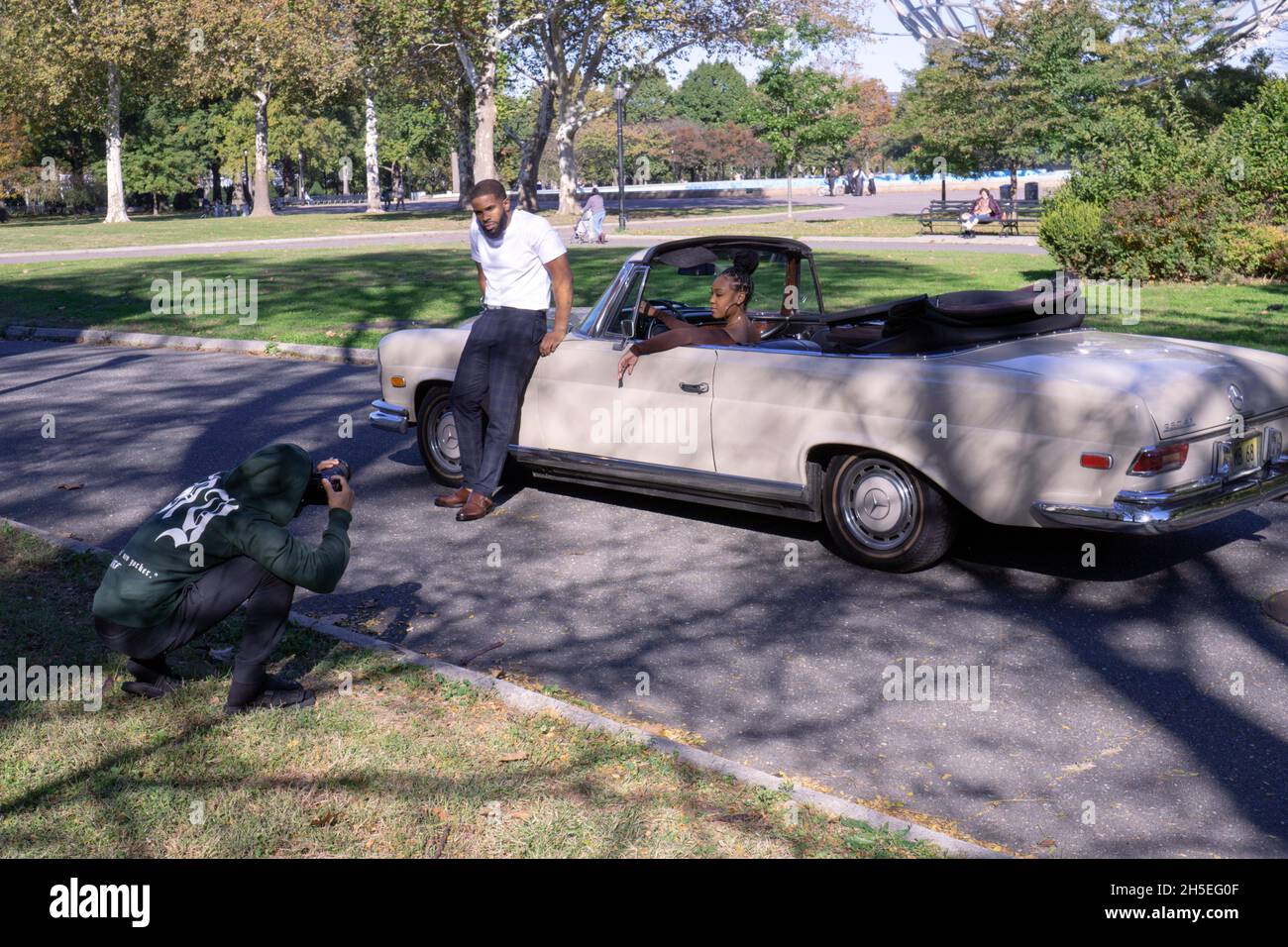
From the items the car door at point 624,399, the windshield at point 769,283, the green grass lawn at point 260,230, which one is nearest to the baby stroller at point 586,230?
the green grass lawn at point 260,230

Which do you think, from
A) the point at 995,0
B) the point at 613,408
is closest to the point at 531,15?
the point at 995,0

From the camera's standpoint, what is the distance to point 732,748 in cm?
457

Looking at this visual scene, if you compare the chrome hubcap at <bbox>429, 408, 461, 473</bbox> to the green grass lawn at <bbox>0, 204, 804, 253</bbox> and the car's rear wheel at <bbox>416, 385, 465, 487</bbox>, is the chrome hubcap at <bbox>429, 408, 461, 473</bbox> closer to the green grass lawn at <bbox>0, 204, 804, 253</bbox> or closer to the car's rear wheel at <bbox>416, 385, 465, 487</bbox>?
the car's rear wheel at <bbox>416, 385, 465, 487</bbox>

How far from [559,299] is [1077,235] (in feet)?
43.3

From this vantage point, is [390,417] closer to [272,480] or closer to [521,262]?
[521,262]

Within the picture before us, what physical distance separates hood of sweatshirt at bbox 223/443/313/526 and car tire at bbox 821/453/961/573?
2807mm

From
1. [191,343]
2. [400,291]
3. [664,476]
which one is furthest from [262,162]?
[664,476]

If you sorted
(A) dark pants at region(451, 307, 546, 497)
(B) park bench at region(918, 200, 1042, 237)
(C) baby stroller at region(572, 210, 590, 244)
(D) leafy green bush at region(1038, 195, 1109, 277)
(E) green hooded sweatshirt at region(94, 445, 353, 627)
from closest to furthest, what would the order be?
(E) green hooded sweatshirt at region(94, 445, 353, 627)
(A) dark pants at region(451, 307, 546, 497)
(D) leafy green bush at region(1038, 195, 1109, 277)
(C) baby stroller at region(572, 210, 590, 244)
(B) park bench at region(918, 200, 1042, 237)

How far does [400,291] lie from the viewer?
19578mm

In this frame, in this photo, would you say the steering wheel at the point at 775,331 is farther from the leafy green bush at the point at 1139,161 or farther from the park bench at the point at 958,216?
the park bench at the point at 958,216

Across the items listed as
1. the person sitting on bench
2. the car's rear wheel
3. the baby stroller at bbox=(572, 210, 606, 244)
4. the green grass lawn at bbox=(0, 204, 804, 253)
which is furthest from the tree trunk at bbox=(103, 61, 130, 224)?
the car's rear wheel

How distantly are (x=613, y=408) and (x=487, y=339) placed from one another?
3.10ft

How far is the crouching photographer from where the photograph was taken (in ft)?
14.8
